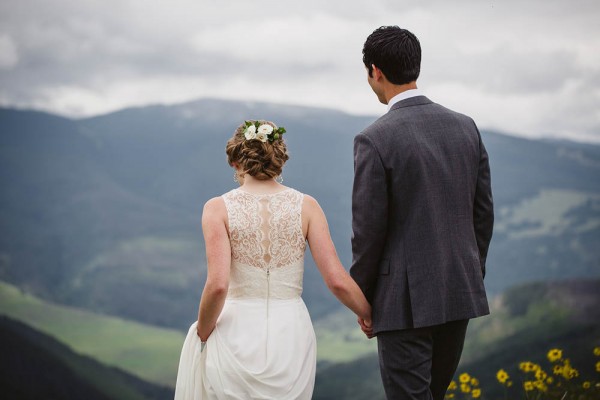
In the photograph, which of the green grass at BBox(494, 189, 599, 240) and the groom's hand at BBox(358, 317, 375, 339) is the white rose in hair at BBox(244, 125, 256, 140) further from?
the green grass at BBox(494, 189, 599, 240)

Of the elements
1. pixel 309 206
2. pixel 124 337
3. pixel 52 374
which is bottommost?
pixel 52 374

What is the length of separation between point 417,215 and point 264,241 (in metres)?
0.76

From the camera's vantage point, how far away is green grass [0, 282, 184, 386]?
2304 centimetres

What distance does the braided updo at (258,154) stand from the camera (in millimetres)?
3316

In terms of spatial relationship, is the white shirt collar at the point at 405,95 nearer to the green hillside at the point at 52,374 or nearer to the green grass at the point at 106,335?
the green hillside at the point at 52,374

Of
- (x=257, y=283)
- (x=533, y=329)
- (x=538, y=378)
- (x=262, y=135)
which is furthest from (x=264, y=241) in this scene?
(x=533, y=329)

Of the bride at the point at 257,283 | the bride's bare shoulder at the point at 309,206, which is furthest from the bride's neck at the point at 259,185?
the bride's bare shoulder at the point at 309,206

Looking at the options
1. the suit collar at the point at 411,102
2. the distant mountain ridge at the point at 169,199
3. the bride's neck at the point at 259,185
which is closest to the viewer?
the suit collar at the point at 411,102

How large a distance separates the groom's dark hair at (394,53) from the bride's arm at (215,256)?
0.94 m

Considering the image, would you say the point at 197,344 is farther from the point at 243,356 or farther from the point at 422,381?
the point at 422,381

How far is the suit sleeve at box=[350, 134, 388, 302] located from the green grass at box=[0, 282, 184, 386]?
19.9 metres

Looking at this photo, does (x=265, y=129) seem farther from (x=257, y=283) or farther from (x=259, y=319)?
(x=259, y=319)

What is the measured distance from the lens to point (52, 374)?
1758 centimetres

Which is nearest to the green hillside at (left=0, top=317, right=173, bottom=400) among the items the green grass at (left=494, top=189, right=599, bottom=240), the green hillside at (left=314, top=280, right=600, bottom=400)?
the green hillside at (left=314, top=280, right=600, bottom=400)
